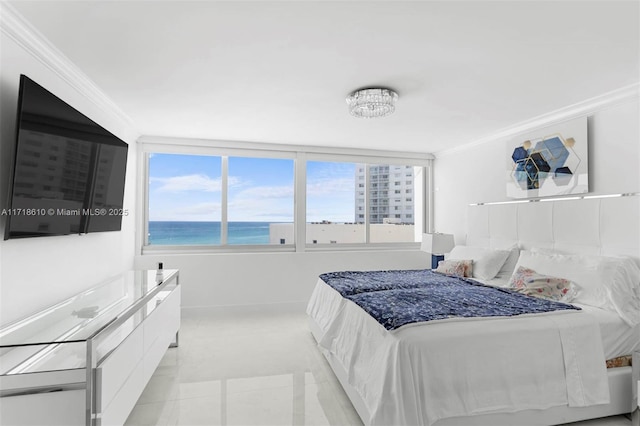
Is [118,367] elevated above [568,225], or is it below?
below

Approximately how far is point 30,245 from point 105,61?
1398mm

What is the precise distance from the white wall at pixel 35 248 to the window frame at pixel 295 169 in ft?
4.59

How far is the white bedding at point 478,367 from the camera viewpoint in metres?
1.92

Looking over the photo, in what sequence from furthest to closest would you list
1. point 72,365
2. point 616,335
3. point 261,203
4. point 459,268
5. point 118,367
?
point 261,203
point 459,268
point 616,335
point 118,367
point 72,365

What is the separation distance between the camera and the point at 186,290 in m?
4.74

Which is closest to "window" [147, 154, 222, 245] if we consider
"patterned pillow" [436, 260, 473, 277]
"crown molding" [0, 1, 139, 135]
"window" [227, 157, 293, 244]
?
"window" [227, 157, 293, 244]

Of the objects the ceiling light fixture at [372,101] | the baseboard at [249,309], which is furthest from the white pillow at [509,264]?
the baseboard at [249,309]

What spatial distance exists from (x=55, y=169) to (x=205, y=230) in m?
6.96

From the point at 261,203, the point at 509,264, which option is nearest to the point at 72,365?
the point at 509,264

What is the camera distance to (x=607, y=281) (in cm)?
262

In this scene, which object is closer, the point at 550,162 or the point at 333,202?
the point at 550,162

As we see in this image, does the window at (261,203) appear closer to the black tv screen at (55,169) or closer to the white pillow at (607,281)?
the black tv screen at (55,169)

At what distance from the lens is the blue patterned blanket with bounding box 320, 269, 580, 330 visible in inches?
89.9

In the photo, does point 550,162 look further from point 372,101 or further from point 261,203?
point 261,203
